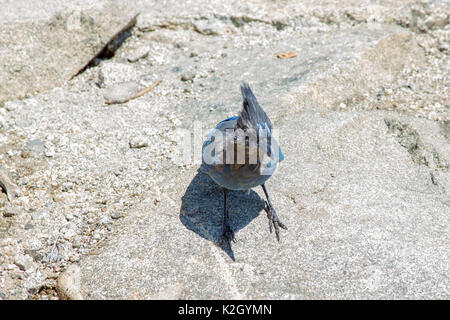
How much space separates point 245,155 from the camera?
3127 millimetres

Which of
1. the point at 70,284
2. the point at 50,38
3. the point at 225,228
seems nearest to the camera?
the point at 70,284

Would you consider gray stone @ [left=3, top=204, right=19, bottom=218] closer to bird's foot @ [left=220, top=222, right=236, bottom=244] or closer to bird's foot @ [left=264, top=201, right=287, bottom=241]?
bird's foot @ [left=220, top=222, right=236, bottom=244]

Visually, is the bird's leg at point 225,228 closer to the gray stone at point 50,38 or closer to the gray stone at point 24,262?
the gray stone at point 24,262

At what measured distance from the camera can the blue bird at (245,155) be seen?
3.14 m

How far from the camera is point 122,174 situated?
4371mm

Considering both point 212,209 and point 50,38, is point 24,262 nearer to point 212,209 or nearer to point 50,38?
point 212,209

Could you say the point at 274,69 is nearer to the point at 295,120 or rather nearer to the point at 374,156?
the point at 295,120

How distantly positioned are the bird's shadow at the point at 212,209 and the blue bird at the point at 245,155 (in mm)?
89

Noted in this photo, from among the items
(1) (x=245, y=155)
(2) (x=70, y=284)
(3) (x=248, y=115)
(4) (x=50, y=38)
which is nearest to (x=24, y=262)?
(2) (x=70, y=284)

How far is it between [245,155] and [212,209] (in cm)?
90

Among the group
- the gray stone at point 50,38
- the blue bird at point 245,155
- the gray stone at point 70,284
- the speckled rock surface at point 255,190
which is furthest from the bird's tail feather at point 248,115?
the gray stone at point 50,38

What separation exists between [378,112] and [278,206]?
1.74 m

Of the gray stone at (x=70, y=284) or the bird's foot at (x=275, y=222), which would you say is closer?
the gray stone at (x=70, y=284)

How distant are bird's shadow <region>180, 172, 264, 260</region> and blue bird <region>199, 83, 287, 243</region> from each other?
89 millimetres
